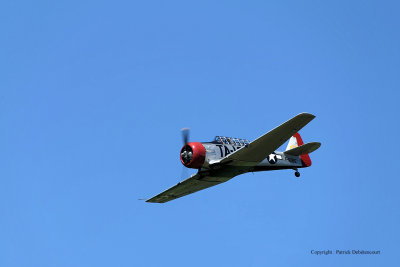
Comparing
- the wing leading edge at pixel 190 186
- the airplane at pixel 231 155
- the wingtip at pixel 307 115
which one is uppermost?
the wingtip at pixel 307 115

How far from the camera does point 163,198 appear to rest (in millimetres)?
25938

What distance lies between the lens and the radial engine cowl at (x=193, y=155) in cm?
2188

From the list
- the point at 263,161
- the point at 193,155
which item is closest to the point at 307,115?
the point at 263,161

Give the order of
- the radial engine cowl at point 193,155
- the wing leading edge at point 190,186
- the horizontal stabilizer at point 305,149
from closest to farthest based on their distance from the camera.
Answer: the radial engine cowl at point 193,155, the wing leading edge at point 190,186, the horizontal stabilizer at point 305,149

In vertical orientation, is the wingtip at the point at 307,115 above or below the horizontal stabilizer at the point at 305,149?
above

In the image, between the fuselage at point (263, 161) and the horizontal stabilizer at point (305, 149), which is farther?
the horizontal stabilizer at point (305, 149)

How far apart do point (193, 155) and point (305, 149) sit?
6.08 metres

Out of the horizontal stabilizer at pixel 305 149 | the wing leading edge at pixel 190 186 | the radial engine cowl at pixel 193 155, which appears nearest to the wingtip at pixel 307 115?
the horizontal stabilizer at pixel 305 149

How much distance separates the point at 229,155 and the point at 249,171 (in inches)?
101

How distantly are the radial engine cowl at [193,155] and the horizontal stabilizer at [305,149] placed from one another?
213 inches

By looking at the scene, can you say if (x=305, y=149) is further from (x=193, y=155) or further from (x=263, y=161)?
(x=193, y=155)

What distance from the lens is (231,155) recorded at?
72.2ft

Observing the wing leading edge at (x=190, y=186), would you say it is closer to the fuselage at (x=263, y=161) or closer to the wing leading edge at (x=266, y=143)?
the fuselage at (x=263, y=161)

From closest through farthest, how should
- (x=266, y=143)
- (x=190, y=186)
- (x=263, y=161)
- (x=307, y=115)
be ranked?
(x=307, y=115)
(x=266, y=143)
(x=263, y=161)
(x=190, y=186)
